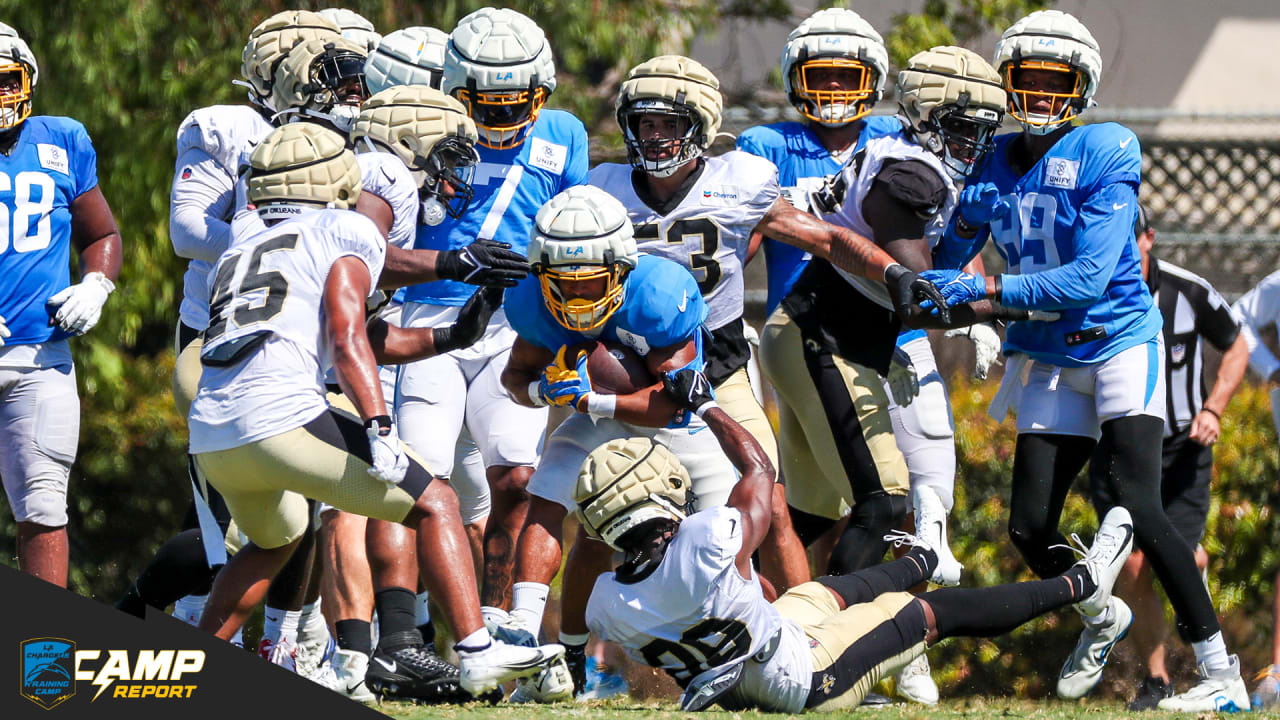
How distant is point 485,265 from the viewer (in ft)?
17.5

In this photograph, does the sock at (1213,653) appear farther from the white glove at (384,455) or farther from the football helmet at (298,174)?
the football helmet at (298,174)

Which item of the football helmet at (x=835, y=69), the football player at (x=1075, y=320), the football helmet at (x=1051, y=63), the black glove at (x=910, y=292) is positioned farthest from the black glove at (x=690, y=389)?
the football helmet at (x=1051, y=63)

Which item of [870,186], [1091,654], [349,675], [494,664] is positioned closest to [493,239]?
[870,186]

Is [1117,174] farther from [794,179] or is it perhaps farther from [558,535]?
[558,535]

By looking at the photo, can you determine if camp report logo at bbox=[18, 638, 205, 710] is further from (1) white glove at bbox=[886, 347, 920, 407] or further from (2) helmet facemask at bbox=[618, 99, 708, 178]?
(1) white glove at bbox=[886, 347, 920, 407]

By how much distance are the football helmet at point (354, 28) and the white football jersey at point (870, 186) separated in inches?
74.6

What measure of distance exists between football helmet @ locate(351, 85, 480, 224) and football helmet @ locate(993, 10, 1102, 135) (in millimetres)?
1898

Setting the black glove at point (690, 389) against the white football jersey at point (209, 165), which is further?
the white football jersey at point (209, 165)

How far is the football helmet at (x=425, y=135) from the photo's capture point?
5.71 m

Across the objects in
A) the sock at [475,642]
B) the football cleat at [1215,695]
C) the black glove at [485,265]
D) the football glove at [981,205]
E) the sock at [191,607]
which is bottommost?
the football cleat at [1215,695]

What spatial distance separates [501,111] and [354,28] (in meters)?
1.03

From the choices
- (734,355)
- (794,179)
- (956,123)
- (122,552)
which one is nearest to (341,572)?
(734,355)

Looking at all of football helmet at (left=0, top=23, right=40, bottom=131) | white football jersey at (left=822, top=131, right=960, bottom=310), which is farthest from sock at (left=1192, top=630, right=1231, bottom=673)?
football helmet at (left=0, top=23, right=40, bottom=131)

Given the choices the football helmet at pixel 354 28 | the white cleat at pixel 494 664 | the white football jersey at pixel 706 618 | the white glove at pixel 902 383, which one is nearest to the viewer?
the white football jersey at pixel 706 618
